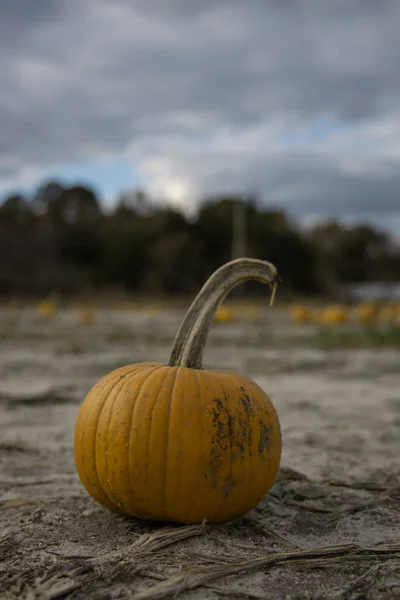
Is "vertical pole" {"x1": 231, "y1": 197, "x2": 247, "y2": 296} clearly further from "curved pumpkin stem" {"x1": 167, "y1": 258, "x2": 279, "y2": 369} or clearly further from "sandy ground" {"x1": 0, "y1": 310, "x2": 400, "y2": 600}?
"curved pumpkin stem" {"x1": 167, "y1": 258, "x2": 279, "y2": 369}

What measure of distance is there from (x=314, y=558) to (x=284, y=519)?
430mm

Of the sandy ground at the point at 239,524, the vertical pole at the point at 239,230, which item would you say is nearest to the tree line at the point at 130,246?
the vertical pole at the point at 239,230

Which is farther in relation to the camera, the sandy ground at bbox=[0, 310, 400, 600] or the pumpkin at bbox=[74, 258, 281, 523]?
the pumpkin at bbox=[74, 258, 281, 523]

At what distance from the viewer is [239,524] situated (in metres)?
2.59

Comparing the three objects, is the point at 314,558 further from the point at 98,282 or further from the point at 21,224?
the point at 21,224

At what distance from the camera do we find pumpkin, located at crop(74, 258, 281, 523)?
7.82 feet

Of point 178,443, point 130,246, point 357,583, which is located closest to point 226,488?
point 178,443

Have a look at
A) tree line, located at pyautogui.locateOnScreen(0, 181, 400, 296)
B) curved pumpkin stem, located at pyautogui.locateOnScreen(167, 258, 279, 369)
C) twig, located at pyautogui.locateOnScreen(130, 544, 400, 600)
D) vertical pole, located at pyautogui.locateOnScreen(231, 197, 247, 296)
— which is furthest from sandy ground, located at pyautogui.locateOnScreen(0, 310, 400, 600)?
vertical pole, located at pyautogui.locateOnScreen(231, 197, 247, 296)

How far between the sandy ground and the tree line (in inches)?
773

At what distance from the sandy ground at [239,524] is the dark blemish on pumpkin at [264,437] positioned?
302 millimetres

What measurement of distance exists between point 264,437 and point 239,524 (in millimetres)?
361

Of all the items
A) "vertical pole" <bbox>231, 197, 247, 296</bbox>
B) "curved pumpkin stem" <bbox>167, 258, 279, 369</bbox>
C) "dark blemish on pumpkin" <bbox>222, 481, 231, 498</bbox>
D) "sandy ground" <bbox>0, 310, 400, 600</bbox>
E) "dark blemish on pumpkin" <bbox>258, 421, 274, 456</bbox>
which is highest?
"vertical pole" <bbox>231, 197, 247, 296</bbox>

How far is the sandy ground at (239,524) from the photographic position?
6.62 ft

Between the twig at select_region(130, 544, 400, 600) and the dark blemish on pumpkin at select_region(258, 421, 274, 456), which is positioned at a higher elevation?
the dark blemish on pumpkin at select_region(258, 421, 274, 456)
